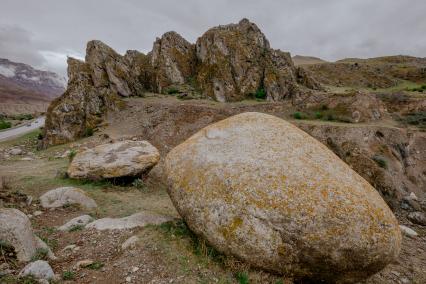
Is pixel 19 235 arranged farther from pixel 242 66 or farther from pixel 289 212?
pixel 242 66

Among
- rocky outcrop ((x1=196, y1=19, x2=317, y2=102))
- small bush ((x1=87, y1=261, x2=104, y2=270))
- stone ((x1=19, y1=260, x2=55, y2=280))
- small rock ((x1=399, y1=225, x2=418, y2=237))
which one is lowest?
small rock ((x1=399, y1=225, x2=418, y2=237))

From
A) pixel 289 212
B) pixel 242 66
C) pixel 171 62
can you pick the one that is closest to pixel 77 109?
pixel 171 62

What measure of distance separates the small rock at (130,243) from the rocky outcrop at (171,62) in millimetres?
29382

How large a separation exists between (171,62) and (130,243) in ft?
102

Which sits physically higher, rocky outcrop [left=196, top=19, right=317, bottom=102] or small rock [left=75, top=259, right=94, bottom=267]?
rocky outcrop [left=196, top=19, right=317, bottom=102]

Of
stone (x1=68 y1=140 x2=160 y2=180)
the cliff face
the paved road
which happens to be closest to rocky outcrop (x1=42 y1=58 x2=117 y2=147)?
the cliff face

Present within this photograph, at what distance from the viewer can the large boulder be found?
15.7 feet

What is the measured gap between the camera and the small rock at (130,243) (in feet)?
18.5

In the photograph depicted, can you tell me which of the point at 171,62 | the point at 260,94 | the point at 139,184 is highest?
the point at 171,62

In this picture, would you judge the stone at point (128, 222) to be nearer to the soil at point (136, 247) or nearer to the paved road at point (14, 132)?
the soil at point (136, 247)

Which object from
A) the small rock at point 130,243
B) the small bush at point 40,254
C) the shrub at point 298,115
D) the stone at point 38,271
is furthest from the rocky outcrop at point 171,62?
the stone at point 38,271

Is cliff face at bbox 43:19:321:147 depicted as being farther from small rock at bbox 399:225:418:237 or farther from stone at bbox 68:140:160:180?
small rock at bbox 399:225:418:237

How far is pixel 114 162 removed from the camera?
11.9 meters

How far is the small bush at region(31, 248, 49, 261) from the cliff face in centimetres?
2165
